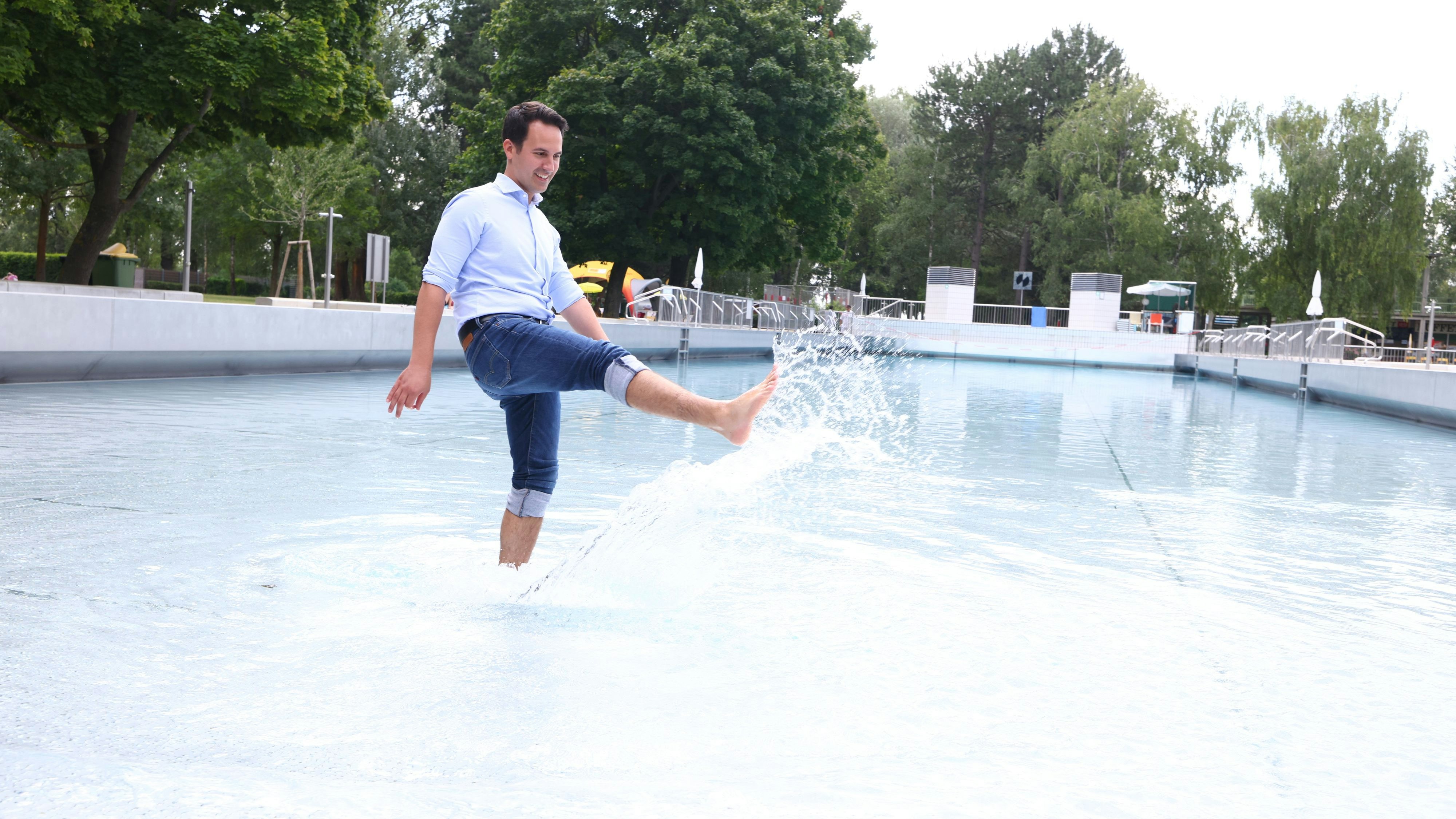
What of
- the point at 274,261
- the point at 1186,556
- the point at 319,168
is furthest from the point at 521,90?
the point at 1186,556

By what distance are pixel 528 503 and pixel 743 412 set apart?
3.60 feet

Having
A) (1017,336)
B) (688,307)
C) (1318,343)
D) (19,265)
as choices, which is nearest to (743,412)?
(1318,343)

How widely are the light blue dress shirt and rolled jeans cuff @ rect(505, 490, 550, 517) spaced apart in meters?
0.65

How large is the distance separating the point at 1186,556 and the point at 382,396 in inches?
349

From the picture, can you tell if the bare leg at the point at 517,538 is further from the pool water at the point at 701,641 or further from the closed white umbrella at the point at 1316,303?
the closed white umbrella at the point at 1316,303

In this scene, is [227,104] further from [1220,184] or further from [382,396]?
[1220,184]

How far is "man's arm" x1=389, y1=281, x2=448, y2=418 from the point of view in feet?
11.9

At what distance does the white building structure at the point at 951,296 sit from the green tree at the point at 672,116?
14.2 metres

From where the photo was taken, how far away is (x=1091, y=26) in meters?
62.4

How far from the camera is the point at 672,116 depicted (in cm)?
3231

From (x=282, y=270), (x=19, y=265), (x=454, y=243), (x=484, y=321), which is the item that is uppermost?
(x=282, y=270)

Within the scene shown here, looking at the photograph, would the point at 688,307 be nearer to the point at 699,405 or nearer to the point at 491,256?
the point at 491,256

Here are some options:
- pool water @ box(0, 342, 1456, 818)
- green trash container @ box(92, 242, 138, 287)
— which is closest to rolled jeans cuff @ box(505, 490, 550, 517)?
pool water @ box(0, 342, 1456, 818)

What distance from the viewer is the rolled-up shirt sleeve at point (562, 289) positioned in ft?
13.5
